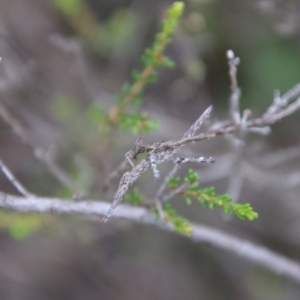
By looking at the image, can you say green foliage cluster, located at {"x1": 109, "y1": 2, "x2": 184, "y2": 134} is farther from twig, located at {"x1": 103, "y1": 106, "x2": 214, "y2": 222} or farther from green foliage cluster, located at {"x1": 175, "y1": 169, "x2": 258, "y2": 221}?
twig, located at {"x1": 103, "y1": 106, "x2": 214, "y2": 222}

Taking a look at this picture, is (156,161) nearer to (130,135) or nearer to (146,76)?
(146,76)

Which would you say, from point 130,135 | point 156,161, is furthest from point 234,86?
point 130,135

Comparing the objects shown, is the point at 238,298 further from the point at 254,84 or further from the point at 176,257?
the point at 254,84

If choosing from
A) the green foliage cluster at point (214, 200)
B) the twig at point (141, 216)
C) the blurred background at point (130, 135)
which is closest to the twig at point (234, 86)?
the green foliage cluster at point (214, 200)

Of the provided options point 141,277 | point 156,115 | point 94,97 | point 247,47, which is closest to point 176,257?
point 141,277

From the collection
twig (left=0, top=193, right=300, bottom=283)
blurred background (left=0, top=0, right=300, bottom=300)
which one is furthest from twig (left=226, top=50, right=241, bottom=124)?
blurred background (left=0, top=0, right=300, bottom=300)

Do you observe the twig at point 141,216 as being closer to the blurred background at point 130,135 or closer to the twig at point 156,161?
the twig at point 156,161

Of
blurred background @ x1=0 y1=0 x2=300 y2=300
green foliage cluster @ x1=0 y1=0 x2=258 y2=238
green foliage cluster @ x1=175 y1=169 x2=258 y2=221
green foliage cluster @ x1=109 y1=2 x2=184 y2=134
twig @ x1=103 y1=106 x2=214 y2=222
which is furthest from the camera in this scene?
blurred background @ x1=0 y1=0 x2=300 y2=300
